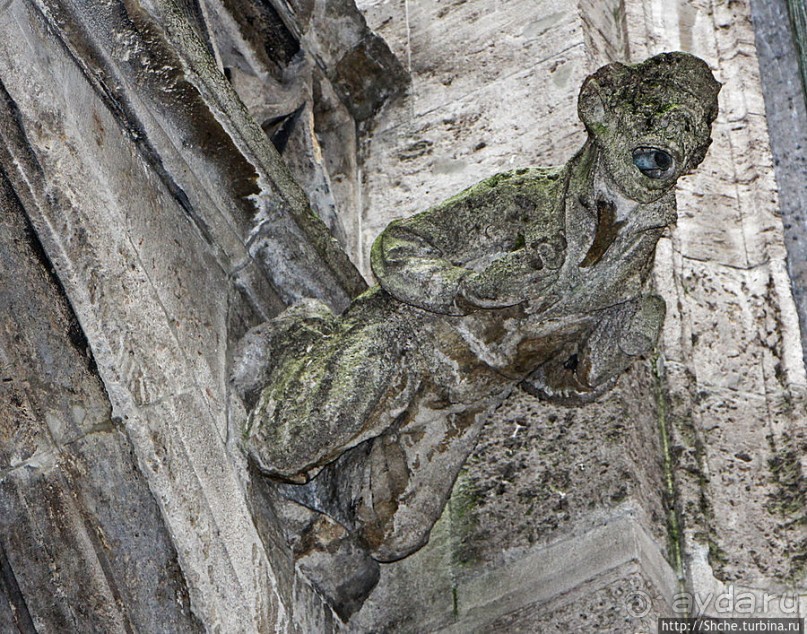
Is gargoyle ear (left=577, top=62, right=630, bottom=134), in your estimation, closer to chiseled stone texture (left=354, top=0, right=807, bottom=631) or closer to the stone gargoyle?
the stone gargoyle

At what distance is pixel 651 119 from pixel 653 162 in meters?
0.08

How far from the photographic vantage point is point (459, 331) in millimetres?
3152

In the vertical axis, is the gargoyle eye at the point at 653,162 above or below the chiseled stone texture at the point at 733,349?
above

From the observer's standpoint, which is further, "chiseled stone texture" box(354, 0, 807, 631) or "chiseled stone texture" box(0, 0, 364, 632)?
"chiseled stone texture" box(354, 0, 807, 631)

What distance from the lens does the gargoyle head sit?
285 centimetres

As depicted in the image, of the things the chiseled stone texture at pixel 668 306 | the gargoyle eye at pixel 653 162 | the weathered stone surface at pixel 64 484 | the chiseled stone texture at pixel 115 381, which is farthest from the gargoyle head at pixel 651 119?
the weathered stone surface at pixel 64 484

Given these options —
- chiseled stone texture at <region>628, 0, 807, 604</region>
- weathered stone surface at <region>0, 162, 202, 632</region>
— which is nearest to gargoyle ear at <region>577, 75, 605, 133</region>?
chiseled stone texture at <region>628, 0, 807, 604</region>

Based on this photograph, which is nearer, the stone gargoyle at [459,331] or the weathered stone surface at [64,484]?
the stone gargoyle at [459,331]

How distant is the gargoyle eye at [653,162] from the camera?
9.38 feet

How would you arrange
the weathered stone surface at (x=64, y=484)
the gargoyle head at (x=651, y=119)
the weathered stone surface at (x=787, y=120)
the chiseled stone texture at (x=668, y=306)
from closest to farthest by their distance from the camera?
the gargoyle head at (x=651, y=119) < the weathered stone surface at (x=64, y=484) < the chiseled stone texture at (x=668, y=306) < the weathered stone surface at (x=787, y=120)

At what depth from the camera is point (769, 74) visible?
166 inches

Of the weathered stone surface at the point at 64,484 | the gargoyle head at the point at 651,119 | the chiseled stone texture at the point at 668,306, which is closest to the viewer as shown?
the gargoyle head at the point at 651,119

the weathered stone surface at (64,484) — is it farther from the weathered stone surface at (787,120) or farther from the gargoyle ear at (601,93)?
the weathered stone surface at (787,120)

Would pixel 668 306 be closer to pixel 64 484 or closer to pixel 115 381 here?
pixel 115 381
